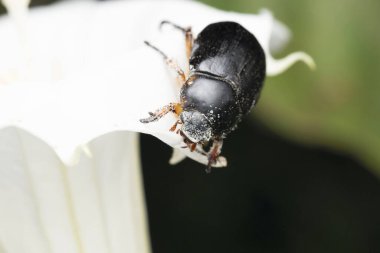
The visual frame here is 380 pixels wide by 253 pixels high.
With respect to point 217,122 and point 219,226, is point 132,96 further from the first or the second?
point 219,226

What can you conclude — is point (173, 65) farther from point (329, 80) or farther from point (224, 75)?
point (329, 80)

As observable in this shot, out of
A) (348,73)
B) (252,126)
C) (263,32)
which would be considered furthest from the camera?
(252,126)

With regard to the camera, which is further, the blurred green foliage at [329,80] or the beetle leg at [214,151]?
the blurred green foliage at [329,80]

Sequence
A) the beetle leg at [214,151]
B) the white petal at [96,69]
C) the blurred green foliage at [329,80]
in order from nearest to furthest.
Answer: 1. the white petal at [96,69]
2. the beetle leg at [214,151]
3. the blurred green foliage at [329,80]

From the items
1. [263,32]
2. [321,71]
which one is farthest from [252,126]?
[263,32]

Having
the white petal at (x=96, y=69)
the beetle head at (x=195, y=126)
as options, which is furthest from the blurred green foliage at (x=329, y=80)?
the beetle head at (x=195, y=126)

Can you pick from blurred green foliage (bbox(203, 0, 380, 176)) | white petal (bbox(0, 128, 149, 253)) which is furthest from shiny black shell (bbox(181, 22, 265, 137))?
blurred green foliage (bbox(203, 0, 380, 176))

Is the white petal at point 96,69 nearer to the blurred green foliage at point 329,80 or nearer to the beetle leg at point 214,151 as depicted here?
the beetle leg at point 214,151

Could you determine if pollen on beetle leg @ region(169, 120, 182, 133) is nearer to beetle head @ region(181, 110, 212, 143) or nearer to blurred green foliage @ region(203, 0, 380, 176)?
beetle head @ region(181, 110, 212, 143)
